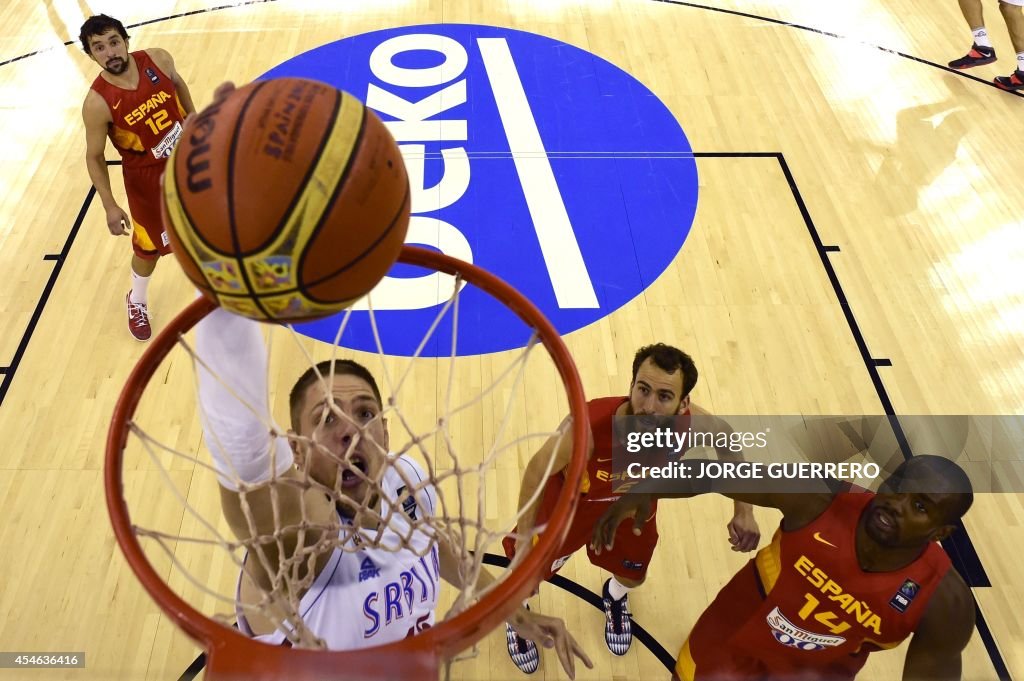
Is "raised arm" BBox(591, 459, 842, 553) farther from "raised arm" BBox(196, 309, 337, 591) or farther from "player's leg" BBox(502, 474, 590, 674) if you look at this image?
"raised arm" BBox(196, 309, 337, 591)

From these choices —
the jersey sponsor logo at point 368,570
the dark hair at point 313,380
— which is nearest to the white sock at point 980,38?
the dark hair at point 313,380

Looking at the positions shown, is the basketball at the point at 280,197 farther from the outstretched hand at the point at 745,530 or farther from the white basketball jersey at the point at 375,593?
the outstretched hand at the point at 745,530

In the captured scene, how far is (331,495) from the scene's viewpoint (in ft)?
7.20

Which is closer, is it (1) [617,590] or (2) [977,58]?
(1) [617,590]

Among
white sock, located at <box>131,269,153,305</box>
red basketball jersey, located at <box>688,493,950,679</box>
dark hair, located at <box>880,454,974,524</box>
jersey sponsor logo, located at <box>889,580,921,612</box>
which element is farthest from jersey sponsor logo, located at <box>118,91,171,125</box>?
jersey sponsor logo, located at <box>889,580,921,612</box>

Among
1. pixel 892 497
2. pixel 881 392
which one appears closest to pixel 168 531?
pixel 892 497

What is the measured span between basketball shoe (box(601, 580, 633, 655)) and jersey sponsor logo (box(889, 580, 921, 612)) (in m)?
1.04

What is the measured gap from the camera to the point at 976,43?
6102mm

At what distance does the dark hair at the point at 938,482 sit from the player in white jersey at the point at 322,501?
106 cm

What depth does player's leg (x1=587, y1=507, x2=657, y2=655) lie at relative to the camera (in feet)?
9.78

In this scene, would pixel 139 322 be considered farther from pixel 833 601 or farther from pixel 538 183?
pixel 833 601

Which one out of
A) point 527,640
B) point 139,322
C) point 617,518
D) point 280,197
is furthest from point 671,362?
point 139,322

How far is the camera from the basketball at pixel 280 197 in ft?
4.91

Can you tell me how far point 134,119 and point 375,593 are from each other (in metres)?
2.65
